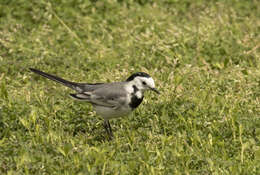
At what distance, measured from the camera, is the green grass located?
6.16m

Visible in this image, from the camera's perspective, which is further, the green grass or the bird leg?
the bird leg

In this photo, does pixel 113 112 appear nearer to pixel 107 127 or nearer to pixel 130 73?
pixel 107 127

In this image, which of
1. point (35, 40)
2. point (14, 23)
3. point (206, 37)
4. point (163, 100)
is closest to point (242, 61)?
point (206, 37)

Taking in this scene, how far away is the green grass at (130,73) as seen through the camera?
6156mm

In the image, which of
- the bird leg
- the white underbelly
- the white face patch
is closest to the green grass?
the bird leg

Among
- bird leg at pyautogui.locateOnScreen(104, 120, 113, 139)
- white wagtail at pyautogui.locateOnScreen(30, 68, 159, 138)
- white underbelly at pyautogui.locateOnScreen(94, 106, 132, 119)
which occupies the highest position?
white wagtail at pyautogui.locateOnScreen(30, 68, 159, 138)

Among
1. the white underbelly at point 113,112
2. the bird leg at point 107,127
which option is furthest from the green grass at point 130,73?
the white underbelly at point 113,112

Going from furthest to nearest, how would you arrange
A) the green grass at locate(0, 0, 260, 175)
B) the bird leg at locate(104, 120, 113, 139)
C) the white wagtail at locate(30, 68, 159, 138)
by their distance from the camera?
the bird leg at locate(104, 120, 113, 139)
the white wagtail at locate(30, 68, 159, 138)
the green grass at locate(0, 0, 260, 175)

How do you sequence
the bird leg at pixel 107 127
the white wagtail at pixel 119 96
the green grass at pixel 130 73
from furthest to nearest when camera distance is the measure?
the bird leg at pixel 107 127 < the white wagtail at pixel 119 96 < the green grass at pixel 130 73

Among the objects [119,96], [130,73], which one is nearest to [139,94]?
[119,96]

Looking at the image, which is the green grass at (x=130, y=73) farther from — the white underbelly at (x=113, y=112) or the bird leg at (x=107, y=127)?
the white underbelly at (x=113, y=112)

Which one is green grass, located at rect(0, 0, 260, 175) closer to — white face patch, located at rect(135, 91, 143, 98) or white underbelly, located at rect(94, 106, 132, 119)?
white underbelly, located at rect(94, 106, 132, 119)

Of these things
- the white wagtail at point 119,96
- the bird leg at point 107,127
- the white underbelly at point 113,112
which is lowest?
the bird leg at point 107,127

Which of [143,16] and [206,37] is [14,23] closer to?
[143,16]
